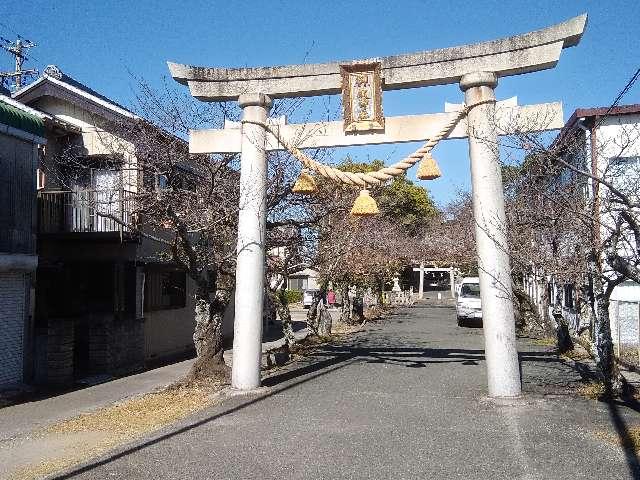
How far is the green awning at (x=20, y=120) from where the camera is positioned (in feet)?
39.0

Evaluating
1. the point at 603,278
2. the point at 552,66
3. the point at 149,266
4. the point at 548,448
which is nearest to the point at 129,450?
the point at 548,448

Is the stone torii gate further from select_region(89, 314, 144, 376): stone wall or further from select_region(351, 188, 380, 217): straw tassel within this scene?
select_region(89, 314, 144, 376): stone wall

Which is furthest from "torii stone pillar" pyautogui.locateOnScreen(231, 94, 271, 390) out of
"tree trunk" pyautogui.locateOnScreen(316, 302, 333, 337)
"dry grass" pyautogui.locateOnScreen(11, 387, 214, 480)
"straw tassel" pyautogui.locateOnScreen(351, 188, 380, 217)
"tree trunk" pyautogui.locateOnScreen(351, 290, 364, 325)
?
"tree trunk" pyautogui.locateOnScreen(351, 290, 364, 325)

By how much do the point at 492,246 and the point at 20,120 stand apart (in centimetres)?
994

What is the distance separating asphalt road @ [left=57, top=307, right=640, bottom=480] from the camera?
19.5 ft

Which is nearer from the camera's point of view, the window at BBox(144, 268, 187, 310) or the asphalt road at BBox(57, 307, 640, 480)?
the asphalt road at BBox(57, 307, 640, 480)

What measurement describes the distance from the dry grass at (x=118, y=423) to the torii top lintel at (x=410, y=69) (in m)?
5.61

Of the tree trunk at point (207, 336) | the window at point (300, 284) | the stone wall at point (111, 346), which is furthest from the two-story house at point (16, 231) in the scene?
the window at point (300, 284)

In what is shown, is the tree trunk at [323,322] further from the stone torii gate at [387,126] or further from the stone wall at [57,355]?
the stone torii gate at [387,126]

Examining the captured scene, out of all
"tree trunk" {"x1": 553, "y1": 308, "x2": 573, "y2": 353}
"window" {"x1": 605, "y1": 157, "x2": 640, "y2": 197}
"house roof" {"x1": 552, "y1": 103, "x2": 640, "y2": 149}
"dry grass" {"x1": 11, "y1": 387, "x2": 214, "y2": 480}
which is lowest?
"dry grass" {"x1": 11, "y1": 387, "x2": 214, "y2": 480}

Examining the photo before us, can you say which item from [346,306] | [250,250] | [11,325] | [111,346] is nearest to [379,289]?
[346,306]

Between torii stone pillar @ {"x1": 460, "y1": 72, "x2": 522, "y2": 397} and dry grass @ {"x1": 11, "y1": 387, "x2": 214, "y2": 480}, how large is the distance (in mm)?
4663

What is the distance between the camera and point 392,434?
285 inches

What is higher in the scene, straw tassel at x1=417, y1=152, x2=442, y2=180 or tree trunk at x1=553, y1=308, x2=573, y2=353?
straw tassel at x1=417, y1=152, x2=442, y2=180
